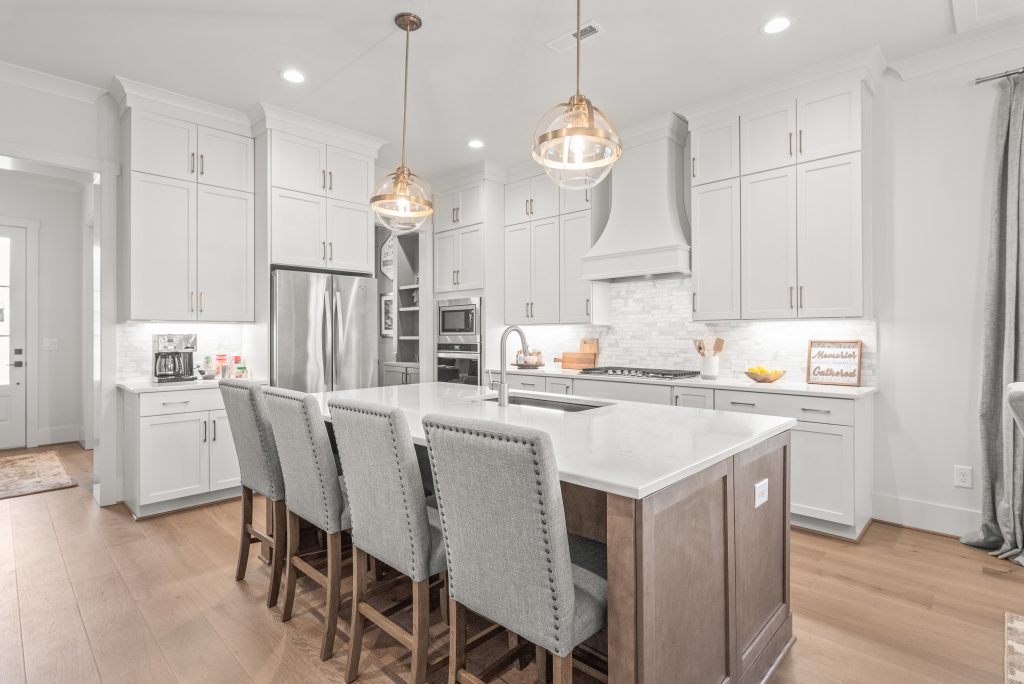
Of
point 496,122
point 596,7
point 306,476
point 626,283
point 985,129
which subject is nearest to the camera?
point 306,476

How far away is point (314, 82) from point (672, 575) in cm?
376

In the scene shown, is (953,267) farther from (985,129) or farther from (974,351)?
(985,129)

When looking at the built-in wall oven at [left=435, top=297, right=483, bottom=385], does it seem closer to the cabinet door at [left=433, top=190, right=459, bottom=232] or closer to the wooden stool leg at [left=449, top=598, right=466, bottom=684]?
the cabinet door at [left=433, top=190, right=459, bottom=232]

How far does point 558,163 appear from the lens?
7.66 ft

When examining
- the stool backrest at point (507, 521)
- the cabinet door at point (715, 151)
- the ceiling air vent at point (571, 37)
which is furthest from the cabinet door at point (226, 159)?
the stool backrest at point (507, 521)

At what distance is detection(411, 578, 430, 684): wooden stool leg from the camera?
5.70ft

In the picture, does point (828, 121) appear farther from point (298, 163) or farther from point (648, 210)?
point (298, 163)

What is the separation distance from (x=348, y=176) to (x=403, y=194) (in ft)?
7.09

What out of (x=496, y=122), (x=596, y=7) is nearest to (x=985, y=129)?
(x=596, y=7)

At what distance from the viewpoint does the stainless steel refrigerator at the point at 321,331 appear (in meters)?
4.16

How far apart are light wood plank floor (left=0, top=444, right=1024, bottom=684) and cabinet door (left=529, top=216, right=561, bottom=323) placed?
9.12 ft

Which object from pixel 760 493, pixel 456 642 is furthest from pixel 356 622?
pixel 760 493

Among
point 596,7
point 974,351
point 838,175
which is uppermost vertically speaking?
point 596,7

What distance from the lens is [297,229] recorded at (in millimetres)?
4363
